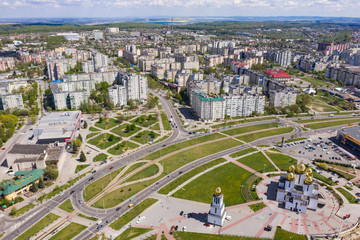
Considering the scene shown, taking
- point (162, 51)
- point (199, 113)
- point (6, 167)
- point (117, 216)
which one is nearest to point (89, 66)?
point (162, 51)

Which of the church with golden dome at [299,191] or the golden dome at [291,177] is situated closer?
the church with golden dome at [299,191]

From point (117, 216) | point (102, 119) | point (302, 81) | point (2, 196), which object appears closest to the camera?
point (117, 216)

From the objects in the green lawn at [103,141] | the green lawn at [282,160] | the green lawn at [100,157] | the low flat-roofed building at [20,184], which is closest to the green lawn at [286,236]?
the green lawn at [282,160]

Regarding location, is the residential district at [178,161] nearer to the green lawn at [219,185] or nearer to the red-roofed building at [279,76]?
the green lawn at [219,185]

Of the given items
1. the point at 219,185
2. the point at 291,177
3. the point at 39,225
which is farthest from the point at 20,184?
the point at 291,177

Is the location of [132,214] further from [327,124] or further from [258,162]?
[327,124]

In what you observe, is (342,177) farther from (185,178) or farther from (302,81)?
(302,81)
